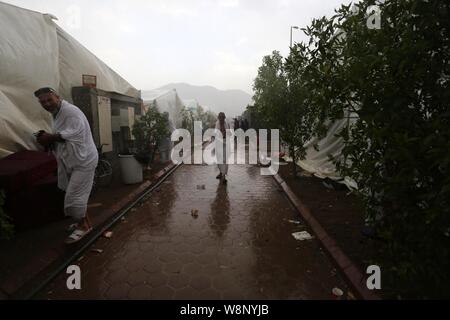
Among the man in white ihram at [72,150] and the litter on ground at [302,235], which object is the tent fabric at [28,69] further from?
the litter on ground at [302,235]

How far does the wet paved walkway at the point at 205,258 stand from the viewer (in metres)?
3.10

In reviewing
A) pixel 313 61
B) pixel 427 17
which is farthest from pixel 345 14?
pixel 427 17

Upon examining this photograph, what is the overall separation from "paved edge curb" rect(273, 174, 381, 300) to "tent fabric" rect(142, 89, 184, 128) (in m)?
10.8

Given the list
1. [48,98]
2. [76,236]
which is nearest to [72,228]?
[76,236]

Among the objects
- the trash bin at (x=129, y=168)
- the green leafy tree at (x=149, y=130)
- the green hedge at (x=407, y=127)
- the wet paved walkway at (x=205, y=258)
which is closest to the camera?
the green hedge at (x=407, y=127)

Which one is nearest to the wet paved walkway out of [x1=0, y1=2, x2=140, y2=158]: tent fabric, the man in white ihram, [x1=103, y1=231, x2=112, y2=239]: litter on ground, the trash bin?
[x1=103, y1=231, x2=112, y2=239]: litter on ground

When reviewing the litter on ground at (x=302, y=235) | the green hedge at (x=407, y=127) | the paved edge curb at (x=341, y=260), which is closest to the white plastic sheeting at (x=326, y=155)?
the paved edge curb at (x=341, y=260)

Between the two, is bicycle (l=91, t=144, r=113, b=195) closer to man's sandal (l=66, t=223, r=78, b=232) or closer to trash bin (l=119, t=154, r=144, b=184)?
trash bin (l=119, t=154, r=144, b=184)

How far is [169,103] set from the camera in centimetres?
1544

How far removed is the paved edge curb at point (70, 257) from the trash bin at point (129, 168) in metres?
→ 0.34

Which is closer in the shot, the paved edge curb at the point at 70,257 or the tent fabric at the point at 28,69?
the paved edge curb at the point at 70,257

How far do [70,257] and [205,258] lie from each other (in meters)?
1.72

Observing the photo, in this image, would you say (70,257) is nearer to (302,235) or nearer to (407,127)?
(302,235)
